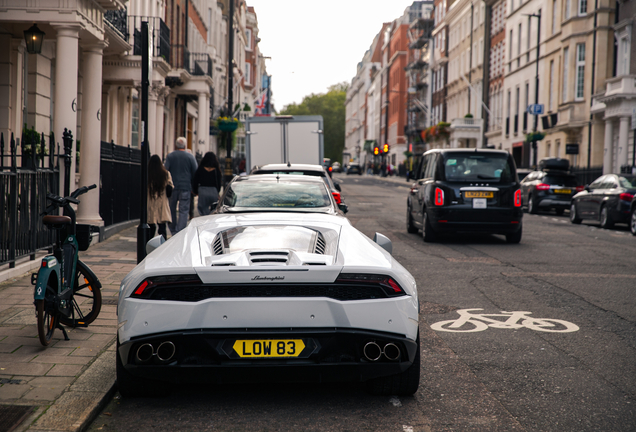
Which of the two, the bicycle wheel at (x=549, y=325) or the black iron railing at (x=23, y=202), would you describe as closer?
the bicycle wheel at (x=549, y=325)

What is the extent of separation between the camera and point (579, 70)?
4262 cm

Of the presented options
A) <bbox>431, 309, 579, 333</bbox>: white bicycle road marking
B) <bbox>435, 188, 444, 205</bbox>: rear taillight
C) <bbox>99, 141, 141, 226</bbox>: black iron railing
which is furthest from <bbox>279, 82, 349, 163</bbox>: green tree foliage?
<bbox>431, 309, 579, 333</bbox>: white bicycle road marking

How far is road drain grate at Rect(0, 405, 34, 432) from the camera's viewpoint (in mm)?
3870

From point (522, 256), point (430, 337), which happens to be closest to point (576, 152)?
point (522, 256)

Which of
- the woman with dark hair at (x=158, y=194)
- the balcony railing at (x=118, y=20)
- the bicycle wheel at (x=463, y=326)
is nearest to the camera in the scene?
the bicycle wheel at (x=463, y=326)

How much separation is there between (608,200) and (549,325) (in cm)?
1436

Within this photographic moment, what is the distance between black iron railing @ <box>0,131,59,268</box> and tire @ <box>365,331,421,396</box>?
5.18 metres

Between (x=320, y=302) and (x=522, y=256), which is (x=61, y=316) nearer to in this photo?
(x=320, y=302)

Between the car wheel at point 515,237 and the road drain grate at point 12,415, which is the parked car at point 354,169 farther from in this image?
the road drain grate at point 12,415

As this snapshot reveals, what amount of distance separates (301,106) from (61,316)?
15305 cm

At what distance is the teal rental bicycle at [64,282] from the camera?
213 inches

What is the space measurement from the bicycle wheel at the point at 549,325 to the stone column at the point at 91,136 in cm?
880

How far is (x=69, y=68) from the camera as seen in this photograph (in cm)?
1293

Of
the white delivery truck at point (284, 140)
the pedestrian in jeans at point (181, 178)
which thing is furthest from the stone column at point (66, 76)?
the white delivery truck at point (284, 140)
